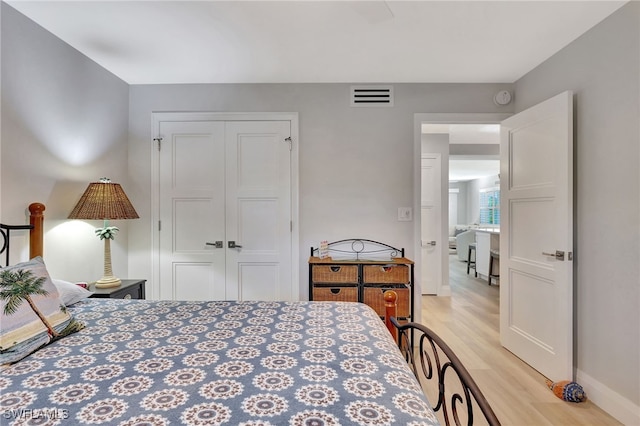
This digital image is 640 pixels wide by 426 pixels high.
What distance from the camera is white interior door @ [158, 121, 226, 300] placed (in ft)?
9.61

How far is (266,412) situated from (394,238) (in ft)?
7.57

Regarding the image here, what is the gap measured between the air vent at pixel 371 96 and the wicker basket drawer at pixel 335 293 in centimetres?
173

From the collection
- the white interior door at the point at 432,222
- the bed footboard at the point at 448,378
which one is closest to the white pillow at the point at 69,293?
the bed footboard at the point at 448,378

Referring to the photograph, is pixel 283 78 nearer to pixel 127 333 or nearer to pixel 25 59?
pixel 25 59

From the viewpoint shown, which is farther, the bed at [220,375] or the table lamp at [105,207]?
the table lamp at [105,207]

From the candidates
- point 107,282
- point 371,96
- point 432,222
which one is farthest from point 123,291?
point 432,222

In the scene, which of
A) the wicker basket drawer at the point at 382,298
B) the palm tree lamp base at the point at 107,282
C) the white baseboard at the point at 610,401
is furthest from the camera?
the wicker basket drawer at the point at 382,298

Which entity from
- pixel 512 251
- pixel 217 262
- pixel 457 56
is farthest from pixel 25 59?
pixel 512 251

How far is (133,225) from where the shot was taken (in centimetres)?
294

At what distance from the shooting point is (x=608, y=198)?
6.26ft

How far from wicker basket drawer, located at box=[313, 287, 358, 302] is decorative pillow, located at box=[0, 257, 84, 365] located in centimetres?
165

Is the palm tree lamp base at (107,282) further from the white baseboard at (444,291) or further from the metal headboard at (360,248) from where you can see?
the white baseboard at (444,291)

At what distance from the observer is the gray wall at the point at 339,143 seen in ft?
9.50

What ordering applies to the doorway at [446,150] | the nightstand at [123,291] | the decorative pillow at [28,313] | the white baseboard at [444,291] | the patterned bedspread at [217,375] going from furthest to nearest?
the white baseboard at [444,291]
the doorway at [446,150]
the nightstand at [123,291]
the decorative pillow at [28,313]
the patterned bedspread at [217,375]
